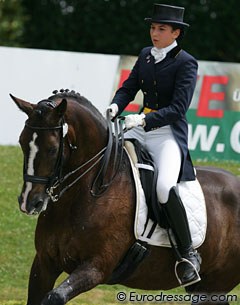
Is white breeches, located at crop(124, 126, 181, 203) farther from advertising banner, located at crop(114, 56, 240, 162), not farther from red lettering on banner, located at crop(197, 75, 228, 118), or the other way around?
red lettering on banner, located at crop(197, 75, 228, 118)

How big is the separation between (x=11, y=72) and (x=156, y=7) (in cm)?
762

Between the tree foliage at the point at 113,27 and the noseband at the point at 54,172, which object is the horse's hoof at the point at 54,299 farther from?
the tree foliage at the point at 113,27

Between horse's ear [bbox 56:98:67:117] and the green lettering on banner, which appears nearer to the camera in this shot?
horse's ear [bbox 56:98:67:117]

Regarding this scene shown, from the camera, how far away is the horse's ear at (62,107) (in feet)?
20.2

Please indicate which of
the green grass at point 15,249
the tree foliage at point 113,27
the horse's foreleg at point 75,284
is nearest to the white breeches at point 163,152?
the horse's foreleg at point 75,284

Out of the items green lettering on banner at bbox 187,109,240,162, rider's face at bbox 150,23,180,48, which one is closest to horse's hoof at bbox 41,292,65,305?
rider's face at bbox 150,23,180,48

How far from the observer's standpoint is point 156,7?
6832mm

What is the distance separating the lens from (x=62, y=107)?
6.17m

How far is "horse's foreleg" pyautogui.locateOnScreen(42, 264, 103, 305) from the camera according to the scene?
6.10m

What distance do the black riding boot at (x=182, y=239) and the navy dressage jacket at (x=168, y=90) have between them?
31 centimetres


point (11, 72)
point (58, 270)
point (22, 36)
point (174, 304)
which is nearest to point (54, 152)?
point (58, 270)

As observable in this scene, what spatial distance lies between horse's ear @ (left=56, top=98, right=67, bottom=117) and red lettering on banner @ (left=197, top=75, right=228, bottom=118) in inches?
344

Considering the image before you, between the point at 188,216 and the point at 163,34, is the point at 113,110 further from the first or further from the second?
the point at 188,216

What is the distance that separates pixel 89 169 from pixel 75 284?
87 centimetres
